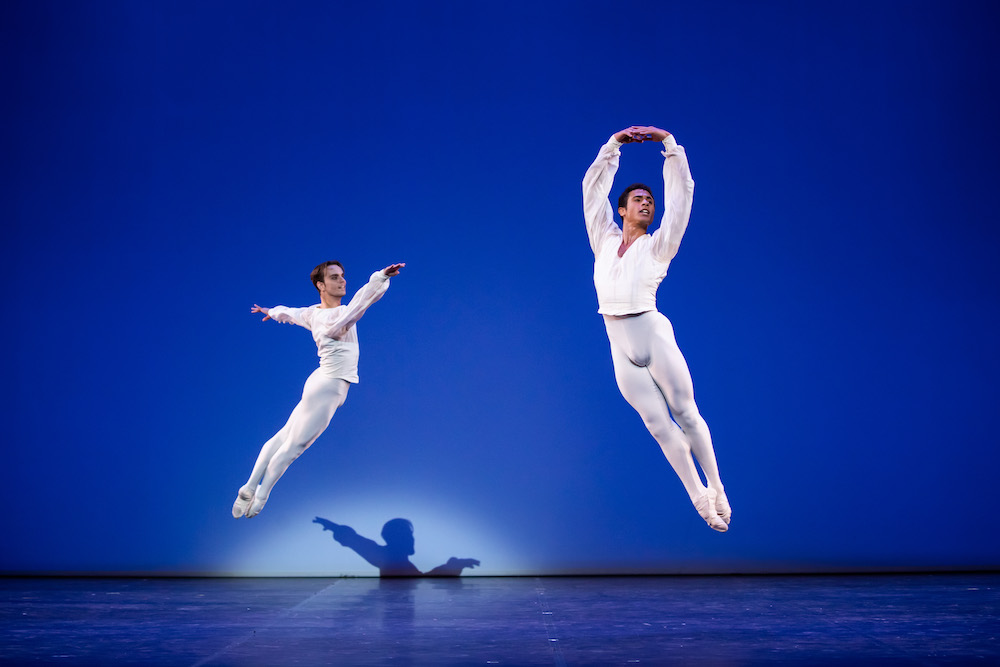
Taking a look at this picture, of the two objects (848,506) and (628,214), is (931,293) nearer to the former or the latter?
(848,506)

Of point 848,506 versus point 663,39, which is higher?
point 663,39

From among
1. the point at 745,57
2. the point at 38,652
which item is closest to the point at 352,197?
the point at 745,57

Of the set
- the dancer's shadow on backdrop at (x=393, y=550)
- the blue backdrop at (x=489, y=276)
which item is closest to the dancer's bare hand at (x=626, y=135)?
the blue backdrop at (x=489, y=276)

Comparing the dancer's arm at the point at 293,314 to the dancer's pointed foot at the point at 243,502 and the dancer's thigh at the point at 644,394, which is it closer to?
the dancer's pointed foot at the point at 243,502

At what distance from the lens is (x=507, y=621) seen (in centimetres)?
463

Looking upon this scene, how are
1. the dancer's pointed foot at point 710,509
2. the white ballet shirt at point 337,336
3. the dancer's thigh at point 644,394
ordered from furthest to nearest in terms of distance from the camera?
the white ballet shirt at point 337,336 → the dancer's thigh at point 644,394 → the dancer's pointed foot at point 710,509

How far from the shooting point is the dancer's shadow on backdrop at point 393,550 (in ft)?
21.9

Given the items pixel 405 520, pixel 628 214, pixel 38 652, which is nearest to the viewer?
pixel 38 652

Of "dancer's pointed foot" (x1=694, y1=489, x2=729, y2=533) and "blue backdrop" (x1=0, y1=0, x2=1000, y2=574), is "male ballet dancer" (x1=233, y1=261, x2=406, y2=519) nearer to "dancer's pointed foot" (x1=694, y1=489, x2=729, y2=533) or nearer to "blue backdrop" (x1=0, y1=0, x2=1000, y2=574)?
"blue backdrop" (x1=0, y1=0, x2=1000, y2=574)

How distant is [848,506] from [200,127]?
5.51m

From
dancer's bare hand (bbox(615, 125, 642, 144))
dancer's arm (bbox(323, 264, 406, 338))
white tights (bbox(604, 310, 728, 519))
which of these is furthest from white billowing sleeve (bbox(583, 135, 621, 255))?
dancer's arm (bbox(323, 264, 406, 338))

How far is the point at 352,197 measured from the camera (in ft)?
22.6

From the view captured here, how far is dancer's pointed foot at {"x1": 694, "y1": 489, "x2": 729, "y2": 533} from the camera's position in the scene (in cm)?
433

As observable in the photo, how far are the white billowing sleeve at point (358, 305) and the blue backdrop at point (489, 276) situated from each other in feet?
4.83
